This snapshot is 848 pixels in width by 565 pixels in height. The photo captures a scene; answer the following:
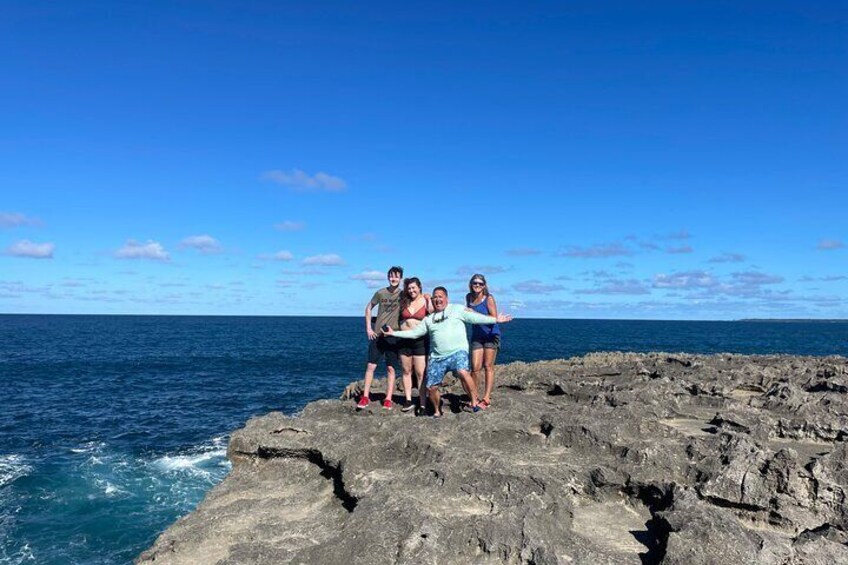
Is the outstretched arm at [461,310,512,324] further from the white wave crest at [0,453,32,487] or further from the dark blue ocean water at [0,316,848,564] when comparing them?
the white wave crest at [0,453,32,487]

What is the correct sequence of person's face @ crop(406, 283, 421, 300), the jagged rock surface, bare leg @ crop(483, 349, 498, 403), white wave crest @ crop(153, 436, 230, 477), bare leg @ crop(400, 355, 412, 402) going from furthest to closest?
white wave crest @ crop(153, 436, 230, 477) → bare leg @ crop(400, 355, 412, 402) → bare leg @ crop(483, 349, 498, 403) → person's face @ crop(406, 283, 421, 300) → the jagged rock surface

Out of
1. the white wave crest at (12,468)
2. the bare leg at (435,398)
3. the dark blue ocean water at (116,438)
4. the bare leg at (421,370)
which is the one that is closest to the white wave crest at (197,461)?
the dark blue ocean water at (116,438)

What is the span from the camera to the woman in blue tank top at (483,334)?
1141 centimetres

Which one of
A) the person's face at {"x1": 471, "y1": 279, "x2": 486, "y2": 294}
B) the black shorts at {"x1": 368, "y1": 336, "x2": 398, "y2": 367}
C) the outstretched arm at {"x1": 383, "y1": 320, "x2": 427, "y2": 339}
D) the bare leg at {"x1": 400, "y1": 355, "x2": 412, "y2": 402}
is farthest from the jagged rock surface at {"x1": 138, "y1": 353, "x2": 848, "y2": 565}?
the person's face at {"x1": 471, "y1": 279, "x2": 486, "y2": 294}

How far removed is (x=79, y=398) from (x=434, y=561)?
3527 cm

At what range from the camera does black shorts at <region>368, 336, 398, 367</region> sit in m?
12.2

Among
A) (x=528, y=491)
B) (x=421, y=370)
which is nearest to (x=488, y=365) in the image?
(x=421, y=370)

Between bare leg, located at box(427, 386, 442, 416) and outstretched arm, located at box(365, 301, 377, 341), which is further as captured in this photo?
outstretched arm, located at box(365, 301, 377, 341)

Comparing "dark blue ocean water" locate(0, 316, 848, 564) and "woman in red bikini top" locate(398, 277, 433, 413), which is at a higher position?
"woman in red bikini top" locate(398, 277, 433, 413)

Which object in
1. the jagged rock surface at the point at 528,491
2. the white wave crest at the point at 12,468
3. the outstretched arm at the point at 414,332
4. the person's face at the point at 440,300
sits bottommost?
the white wave crest at the point at 12,468

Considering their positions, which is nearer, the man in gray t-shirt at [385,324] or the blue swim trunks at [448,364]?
the blue swim trunks at [448,364]

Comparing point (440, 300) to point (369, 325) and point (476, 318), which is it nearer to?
point (476, 318)

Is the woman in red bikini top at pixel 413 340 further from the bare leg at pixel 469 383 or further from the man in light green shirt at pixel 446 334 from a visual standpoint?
the bare leg at pixel 469 383

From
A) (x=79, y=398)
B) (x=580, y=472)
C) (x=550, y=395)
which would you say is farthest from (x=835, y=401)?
(x=79, y=398)
